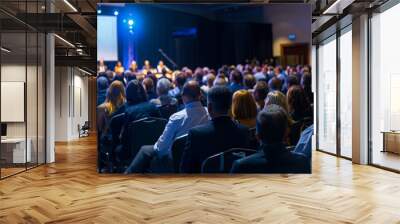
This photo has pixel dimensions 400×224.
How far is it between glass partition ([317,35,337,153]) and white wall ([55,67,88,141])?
32.4 feet

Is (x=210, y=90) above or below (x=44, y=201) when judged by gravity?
above

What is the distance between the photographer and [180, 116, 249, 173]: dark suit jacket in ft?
21.7

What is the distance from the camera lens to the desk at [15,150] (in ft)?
24.0

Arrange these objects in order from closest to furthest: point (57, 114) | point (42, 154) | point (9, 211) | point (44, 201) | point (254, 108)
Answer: point (9, 211) → point (44, 201) → point (254, 108) → point (42, 154) → point (57, 114)

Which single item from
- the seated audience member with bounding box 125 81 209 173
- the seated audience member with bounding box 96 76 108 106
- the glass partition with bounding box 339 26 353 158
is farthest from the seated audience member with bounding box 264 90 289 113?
the glass partition with bounding box 339 26 353 158

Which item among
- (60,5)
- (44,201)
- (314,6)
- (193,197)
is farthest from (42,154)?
(314,6)

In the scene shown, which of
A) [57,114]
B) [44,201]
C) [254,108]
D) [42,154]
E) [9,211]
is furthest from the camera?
[57,114]

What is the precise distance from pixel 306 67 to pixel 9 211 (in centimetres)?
490

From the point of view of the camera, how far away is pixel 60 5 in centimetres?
839

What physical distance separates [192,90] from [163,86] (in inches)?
19.4

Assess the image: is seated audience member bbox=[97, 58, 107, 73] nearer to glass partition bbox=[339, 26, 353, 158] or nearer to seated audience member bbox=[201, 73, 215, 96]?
seated audience member bbox=[201, 73, 215, 96]

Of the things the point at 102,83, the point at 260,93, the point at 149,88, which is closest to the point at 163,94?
the point at 149,88

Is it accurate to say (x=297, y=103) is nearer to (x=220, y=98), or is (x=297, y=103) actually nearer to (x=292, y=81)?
(x=292, y=81)

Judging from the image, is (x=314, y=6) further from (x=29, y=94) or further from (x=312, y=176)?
(x=29, y=94)
